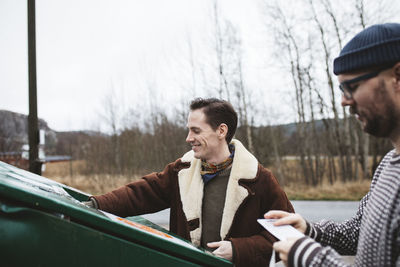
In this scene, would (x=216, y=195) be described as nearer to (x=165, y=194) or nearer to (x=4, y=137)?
(x=165, y=194)

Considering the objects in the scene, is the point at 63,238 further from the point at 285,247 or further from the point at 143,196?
the point at 143,196

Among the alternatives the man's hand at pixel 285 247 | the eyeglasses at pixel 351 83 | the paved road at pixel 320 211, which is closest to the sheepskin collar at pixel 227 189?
the man's hand at pixel 285 247

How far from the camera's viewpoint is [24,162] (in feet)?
49.9

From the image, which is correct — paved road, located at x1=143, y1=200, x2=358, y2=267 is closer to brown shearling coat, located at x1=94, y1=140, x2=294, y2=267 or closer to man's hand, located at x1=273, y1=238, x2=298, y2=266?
brown shearling coat, located at x1=94, y1=140, x2=294, y2=267

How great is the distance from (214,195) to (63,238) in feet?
3.67

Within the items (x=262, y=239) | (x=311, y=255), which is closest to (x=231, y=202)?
(x=262, y=239)

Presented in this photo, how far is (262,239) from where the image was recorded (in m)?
1.82

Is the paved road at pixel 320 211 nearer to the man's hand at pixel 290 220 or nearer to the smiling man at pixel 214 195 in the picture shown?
the smiling man at pixel 214 195

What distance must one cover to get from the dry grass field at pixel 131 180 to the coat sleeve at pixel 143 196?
8.73m

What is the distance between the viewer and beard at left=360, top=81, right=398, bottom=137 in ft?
3.47

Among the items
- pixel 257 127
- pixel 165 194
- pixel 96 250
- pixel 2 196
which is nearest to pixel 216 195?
pixel 165 194

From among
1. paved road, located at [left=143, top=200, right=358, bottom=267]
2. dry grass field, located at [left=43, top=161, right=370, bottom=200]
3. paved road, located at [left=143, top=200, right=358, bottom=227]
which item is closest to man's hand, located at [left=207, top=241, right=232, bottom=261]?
paved road, located at [left=143, top=200, right=358, bottom=267]

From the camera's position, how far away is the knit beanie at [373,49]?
106cm

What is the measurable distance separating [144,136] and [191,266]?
623 inches
